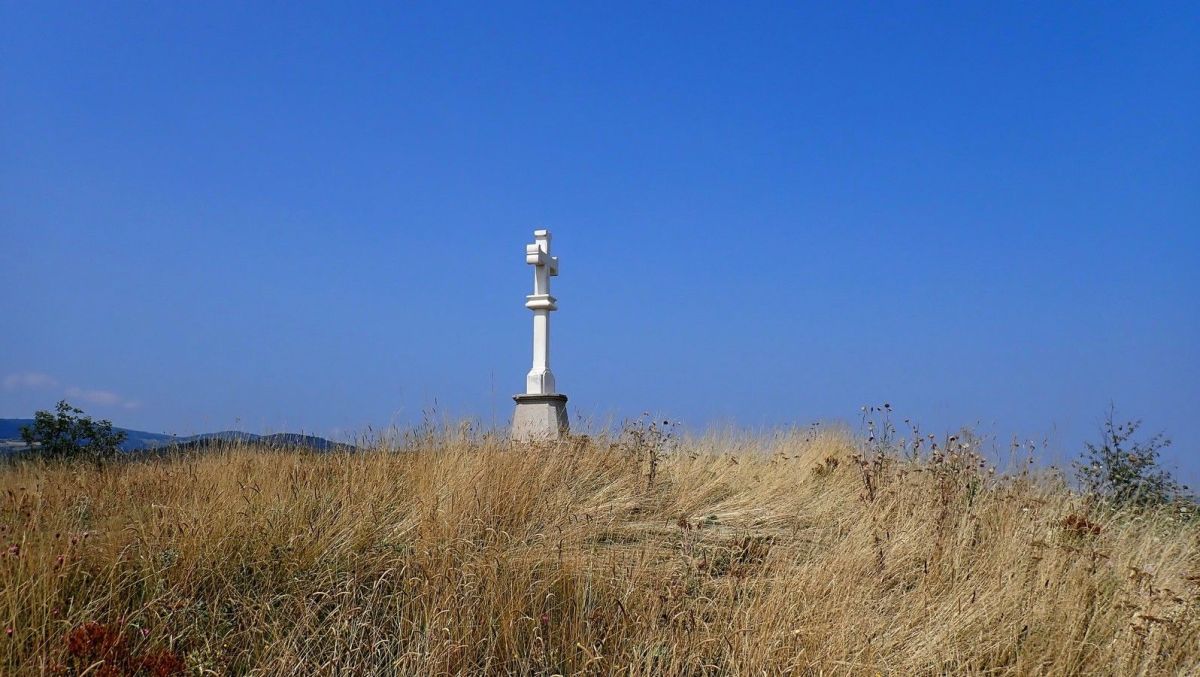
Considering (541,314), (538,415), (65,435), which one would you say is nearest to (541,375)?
(538,415)

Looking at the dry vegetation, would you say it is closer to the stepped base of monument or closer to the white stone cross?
the stepped base of monument

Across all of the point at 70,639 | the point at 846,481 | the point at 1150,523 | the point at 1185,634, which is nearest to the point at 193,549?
the point at 70,639

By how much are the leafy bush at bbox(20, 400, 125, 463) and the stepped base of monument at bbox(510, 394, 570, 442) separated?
5.65 meters

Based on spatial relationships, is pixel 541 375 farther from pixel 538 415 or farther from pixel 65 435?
pixel 65 435

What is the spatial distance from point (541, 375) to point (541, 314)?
3.12 ft

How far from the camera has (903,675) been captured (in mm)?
3586

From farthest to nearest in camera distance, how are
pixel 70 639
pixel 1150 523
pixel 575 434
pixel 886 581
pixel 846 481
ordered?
1. pixel 575 434
2. pixel 846 481
3. pixel 1150 523
4. pixel 886 581
5. pixel 70 639

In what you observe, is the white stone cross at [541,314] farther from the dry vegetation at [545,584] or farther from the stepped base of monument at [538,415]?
the dry vegetation at [545,584]

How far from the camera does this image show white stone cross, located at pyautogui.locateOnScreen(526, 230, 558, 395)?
1131 cm

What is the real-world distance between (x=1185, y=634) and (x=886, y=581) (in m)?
1.45

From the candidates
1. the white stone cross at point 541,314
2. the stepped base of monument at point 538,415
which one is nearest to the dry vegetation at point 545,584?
the stepped base of monument at point 538,415

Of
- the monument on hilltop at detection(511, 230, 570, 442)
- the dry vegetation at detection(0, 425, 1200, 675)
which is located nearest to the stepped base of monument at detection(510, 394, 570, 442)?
the monument on hilltop at detection(511, 230, 570, 442)

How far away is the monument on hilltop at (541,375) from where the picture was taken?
433 inches

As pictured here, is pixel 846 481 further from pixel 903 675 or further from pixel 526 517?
pixel 903 675
